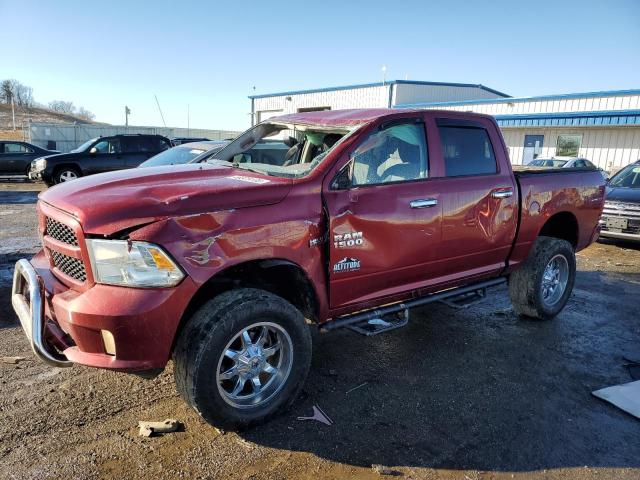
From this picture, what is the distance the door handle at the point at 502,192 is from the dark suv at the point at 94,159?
1303cm

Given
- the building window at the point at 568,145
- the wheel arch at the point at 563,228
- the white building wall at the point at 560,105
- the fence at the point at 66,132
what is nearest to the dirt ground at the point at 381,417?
the wheel arch at the point at 563,228

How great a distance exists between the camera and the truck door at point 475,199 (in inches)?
160

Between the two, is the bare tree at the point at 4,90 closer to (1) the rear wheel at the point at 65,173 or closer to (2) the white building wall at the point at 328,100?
(2) the white building wall at the point at 328,100

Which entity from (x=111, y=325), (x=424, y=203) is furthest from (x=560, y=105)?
(x=111, y=325)

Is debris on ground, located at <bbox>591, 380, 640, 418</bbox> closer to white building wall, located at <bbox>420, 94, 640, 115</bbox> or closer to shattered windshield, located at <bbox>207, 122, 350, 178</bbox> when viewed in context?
shattered windshield, located at <bbox>207, 122, 350, 178</bbox>

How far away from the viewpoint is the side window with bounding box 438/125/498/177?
417 centimetres

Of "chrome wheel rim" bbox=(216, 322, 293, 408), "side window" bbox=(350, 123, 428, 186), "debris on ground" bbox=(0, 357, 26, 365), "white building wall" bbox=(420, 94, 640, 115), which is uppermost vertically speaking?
"white building wall" bbox=(420, 94, 640, 115)

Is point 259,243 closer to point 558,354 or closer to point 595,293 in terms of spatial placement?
point 558,354

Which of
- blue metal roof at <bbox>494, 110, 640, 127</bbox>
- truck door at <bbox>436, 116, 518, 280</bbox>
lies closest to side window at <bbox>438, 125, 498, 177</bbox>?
truck door at <bbox>436, 116, 518, 280</bbox>

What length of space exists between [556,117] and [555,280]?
18.8 metres

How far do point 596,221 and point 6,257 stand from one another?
7723 mm

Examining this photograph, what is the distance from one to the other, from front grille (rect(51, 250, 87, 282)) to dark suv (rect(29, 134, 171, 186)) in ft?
41.6

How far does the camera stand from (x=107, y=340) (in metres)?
2.65

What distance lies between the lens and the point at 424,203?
3779mm
